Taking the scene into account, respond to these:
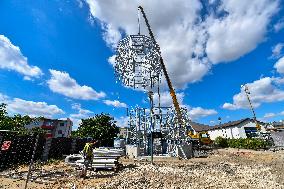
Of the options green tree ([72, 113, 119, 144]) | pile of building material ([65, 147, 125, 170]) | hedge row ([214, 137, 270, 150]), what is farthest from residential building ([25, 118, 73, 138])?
pile of building material ([65, 147, 125, 170])

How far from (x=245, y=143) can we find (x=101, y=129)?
80.8ft

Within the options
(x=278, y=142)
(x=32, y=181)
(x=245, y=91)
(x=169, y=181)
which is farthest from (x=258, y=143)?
(x=32, y=181)

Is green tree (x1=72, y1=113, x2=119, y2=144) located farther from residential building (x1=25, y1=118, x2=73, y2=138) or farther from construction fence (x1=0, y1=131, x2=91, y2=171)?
residential building (x1=25, y1=118, x2=73, y2=138)

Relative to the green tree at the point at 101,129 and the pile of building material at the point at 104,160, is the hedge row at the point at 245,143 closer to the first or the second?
the green tree at the point at 101,129

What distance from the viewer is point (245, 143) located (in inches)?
1548

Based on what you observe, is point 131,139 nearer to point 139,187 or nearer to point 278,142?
point 139,187

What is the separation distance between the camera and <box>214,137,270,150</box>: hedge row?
123ft

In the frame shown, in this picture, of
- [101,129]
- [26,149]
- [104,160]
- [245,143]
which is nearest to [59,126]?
[101,129]

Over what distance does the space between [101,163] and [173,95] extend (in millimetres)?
18589

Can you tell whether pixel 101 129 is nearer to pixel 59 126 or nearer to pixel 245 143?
pixel 245 143

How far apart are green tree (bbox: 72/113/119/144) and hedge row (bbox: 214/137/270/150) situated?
20.1 m

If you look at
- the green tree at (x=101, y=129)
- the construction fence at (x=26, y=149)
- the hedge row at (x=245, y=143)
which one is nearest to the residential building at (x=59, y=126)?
the green tree at (x=101, y=129)

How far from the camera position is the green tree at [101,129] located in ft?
138

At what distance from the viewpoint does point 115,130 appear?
43.4m
